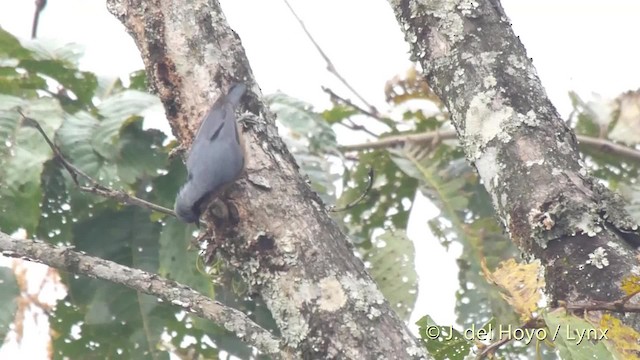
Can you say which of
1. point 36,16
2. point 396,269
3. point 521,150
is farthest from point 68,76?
point 521,150

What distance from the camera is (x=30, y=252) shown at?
2.20 metres

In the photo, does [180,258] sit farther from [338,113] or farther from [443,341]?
[443,341]

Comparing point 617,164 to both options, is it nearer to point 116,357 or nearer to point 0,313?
point 116,357

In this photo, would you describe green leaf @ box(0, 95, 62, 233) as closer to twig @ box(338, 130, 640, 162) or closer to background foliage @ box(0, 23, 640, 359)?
background foliage @ box(0, 23, 640, 359)

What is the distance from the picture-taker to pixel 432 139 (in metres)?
3.48

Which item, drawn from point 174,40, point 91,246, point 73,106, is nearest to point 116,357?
point 91,246

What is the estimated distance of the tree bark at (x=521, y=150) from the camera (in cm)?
198

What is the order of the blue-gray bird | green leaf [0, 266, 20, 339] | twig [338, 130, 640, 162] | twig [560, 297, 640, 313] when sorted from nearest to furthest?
twig [560, 297, 640, 313] → the blue-gray bird → green leaf [0, 266, 20, 339] → twig [338, 130, 640, 162]

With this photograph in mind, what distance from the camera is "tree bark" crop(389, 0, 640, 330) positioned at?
198cm

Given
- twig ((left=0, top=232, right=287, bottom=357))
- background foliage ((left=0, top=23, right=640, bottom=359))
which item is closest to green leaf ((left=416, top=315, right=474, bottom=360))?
twig ((left=0, top=232, right=287, bottom=357))

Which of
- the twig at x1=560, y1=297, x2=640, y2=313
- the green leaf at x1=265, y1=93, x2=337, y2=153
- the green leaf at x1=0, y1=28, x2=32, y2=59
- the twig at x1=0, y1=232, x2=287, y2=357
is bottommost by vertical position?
the twig at x1=0, y1=232, x2=287, y2=357

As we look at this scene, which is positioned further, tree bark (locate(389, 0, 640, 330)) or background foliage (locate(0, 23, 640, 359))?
background foliage (locate(0, 23, 640, 359))

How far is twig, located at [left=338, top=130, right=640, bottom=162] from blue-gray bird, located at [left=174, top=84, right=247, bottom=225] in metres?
0.70

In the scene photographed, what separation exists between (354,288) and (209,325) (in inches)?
41.8
